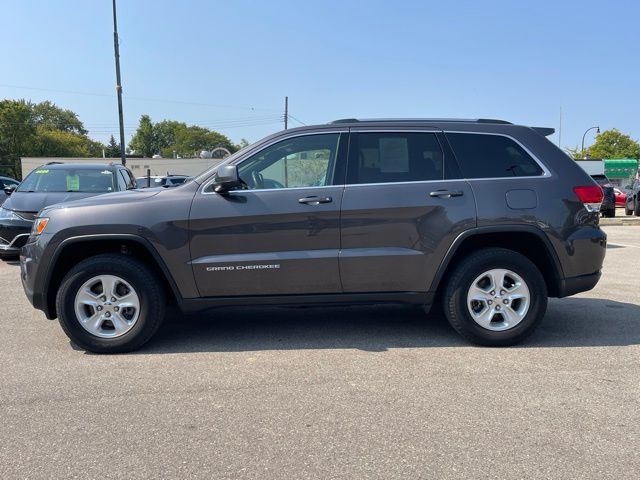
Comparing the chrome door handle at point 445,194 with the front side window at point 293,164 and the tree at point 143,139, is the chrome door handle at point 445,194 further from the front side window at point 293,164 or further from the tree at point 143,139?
the tree at point 143,139

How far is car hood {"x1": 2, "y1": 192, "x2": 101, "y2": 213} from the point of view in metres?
8.59

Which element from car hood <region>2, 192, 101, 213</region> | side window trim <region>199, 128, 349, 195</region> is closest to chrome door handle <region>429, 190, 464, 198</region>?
side window trim <region>199, 128, 349, 195</region>

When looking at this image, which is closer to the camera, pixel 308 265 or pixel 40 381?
pixel 40 381

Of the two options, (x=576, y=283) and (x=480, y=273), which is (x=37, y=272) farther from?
(x=576, y=283)

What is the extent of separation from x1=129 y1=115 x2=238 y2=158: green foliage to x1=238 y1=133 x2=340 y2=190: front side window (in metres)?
113

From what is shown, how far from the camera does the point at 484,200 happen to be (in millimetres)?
4516

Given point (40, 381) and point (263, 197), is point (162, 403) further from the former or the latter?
point (263, 197)

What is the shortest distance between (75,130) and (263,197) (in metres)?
118

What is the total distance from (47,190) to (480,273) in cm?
779

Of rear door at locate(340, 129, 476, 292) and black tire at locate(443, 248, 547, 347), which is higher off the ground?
rear door at locate(340, 129, 476, 292)

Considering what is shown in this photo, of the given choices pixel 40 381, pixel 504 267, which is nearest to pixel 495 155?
pixel 504 267

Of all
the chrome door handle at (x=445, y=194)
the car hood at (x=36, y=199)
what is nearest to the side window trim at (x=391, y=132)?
the chrome door handle at (x=445, y=194)

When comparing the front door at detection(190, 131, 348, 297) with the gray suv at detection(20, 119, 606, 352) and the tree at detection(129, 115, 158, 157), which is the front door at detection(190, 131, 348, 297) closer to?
the gray suv at detection(20, 119, 606, 352)

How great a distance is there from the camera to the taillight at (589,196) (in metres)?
4.61
